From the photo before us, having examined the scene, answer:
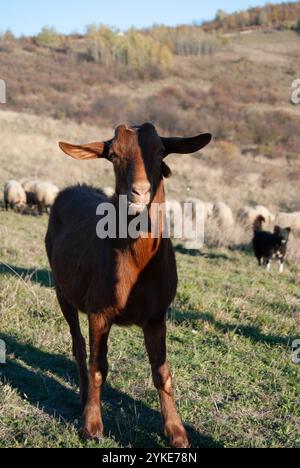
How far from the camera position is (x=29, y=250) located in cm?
1112

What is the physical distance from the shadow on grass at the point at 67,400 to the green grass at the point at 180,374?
1 cm

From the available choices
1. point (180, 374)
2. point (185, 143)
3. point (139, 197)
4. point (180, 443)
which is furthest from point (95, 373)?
point (185, 143)

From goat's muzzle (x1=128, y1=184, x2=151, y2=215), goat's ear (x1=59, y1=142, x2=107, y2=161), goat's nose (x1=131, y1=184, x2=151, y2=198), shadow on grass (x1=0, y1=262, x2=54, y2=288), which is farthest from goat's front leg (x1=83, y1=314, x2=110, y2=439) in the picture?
shadow on grass (x1=0, y1=262, x2=54, y2=288)

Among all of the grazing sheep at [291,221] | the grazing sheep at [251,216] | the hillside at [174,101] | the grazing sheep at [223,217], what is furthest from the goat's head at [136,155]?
the hillside at [174,101]

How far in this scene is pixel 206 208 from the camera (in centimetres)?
1900

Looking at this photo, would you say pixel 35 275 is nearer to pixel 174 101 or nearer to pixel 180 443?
pixel 180 443

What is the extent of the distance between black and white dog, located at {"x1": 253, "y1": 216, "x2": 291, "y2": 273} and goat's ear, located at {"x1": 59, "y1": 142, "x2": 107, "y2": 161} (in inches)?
393

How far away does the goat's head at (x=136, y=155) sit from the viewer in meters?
3.52

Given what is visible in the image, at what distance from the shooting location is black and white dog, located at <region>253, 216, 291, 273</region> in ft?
44.3

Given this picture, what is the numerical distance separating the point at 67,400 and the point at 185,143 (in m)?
2.57

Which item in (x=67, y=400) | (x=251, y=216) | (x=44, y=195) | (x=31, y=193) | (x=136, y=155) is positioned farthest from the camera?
(x=31, y=193)

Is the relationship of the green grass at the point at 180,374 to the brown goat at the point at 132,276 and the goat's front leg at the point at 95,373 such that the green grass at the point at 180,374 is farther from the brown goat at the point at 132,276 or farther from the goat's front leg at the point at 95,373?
the brown goat at the point at 132,276
